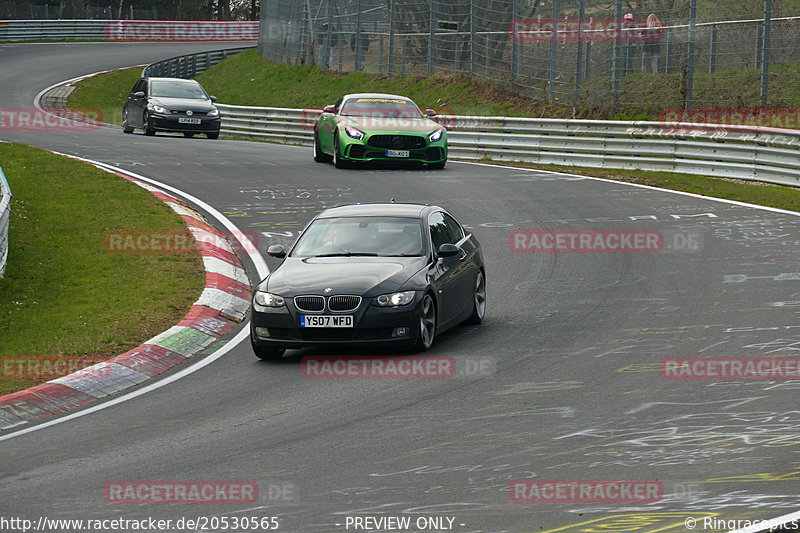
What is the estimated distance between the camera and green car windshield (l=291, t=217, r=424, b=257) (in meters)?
11.7

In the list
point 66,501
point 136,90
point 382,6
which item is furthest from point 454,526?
point 382,6

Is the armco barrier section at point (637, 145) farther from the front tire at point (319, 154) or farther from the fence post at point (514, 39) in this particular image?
the fence post at point (514, 39)

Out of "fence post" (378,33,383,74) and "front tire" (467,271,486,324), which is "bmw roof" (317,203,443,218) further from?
"fence post" (378,33,383,74)

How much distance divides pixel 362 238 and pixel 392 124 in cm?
1309

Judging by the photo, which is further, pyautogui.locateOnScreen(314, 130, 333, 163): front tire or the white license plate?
pyautogui.locateOnScreen(314, 130, 333, 163): front tire

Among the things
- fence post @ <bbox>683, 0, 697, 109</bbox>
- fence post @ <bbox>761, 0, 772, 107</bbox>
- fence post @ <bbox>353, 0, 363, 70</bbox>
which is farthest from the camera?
fence post @ <bbox>353, 0, 363, 70</bbox>

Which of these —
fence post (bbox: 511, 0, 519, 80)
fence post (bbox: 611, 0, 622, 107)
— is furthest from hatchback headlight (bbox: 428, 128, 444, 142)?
fence post (bbox: 511, 0, 519, 80)

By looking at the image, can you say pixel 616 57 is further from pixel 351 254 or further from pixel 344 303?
pixel 344 303

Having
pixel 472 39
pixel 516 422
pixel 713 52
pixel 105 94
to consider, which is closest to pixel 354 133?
pixel 713 52

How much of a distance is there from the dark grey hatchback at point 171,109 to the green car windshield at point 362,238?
20878 millimetres

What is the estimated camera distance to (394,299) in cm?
1066

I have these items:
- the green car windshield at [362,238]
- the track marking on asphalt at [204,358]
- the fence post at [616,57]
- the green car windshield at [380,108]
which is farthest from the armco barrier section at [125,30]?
the green car windshield at [362,238]

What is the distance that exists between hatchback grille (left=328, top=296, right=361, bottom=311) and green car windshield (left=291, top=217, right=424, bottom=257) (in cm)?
108

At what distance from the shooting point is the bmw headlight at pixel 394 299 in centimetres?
1062
